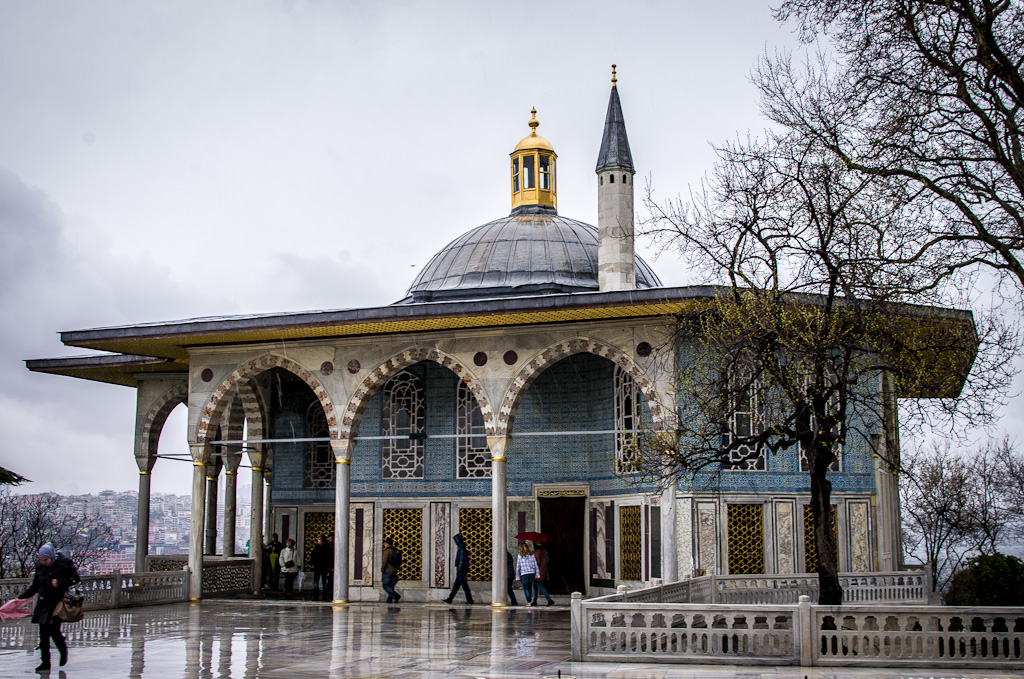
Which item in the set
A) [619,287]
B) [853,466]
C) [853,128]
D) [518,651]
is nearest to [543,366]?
[619,287]

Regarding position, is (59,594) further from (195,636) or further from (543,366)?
(543,366)

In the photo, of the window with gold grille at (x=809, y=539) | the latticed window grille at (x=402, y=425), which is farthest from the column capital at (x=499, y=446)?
the window with gold grille at (x=809, y=539)

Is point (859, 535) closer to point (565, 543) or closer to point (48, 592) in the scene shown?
point (565, 543)

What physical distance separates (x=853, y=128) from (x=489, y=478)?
30.2 feet

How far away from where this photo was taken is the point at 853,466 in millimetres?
14711

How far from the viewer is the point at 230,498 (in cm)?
2072

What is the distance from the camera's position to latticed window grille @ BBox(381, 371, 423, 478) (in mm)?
17359

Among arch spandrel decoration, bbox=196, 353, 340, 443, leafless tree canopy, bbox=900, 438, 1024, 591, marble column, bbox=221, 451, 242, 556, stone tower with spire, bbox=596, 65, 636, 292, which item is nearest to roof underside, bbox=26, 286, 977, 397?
arch spandrel decoration, bbox=196, 353, 340, 443

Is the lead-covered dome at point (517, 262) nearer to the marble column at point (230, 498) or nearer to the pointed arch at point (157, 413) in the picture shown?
the pointed arch at point (157, 413)

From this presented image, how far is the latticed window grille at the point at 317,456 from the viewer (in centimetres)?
1886

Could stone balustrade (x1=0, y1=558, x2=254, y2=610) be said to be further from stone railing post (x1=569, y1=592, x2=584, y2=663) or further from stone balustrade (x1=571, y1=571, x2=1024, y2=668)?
stone balustrade (x1=571, y1=571, x2=1024, y2=668)

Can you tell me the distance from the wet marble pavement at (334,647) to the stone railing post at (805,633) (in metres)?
0.15

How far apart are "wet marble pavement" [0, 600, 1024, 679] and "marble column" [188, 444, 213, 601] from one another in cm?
113

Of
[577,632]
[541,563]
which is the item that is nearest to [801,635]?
[577,632]
